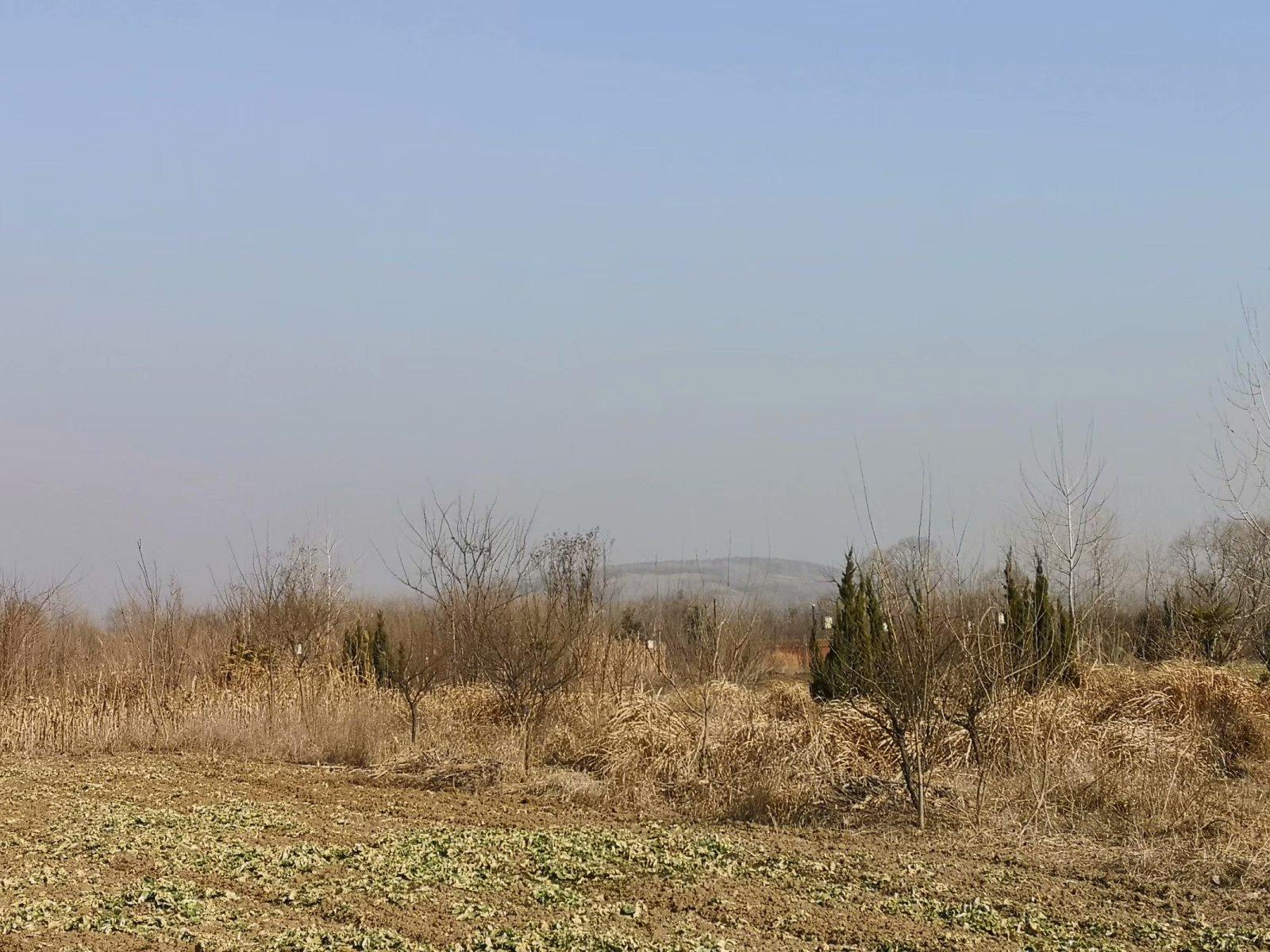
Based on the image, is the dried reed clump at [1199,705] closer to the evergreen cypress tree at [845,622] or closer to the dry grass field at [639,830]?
the dry grass field at [639,830]

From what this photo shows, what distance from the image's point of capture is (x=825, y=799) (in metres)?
8.94

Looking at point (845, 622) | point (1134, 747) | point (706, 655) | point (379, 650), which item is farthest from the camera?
point (379, 650)

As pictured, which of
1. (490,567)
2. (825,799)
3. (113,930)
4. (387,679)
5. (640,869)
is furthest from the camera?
(387,679)

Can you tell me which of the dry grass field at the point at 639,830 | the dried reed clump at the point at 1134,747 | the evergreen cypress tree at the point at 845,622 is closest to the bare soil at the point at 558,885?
the dry grass field at the point at 639,830

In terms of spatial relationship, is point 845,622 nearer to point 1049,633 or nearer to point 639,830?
point 1049,633

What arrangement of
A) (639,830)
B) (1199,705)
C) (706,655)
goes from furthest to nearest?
(706,655), (1199,705), (639,830)

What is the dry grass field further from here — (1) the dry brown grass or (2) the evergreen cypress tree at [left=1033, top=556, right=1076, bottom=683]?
(2) the evergreen cypress tree at [left=1033, top=556, right=1076, bottom=683]

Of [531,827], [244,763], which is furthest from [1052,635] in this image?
[244,763]

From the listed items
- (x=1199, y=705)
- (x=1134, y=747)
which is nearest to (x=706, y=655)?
(x=1134, y=747)

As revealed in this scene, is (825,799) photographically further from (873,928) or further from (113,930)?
(113,930)

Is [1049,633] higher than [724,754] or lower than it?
higher

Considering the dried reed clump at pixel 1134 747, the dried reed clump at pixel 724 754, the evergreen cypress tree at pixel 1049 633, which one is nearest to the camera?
the dried reed clump at pixel 1134 747

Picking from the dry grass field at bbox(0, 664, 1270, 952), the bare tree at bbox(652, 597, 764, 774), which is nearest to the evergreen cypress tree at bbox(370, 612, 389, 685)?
the dry grass field at bbox(0, 664, 1270, 952)

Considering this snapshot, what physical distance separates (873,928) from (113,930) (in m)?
3.49
